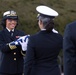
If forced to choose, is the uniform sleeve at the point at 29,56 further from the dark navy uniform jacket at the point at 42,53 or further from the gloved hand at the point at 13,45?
the gloved hand at the point at 13,45

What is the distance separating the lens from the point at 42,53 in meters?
5.57

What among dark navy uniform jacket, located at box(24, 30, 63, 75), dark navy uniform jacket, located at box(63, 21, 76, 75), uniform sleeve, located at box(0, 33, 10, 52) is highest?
dark navy uniform jacket, located at box(63, 21, 76, 75)

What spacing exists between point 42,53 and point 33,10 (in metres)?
12.8

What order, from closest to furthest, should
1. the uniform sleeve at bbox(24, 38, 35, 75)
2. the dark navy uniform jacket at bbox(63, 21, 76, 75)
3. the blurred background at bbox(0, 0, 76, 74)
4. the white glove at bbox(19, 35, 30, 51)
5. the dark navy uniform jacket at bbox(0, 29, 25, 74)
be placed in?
the dark navy uniform jacket at bbox(63, 21, 76, 75) < the uniform sleeve at bbox(24, 38, 35, 75) < the white glove at bbox(19, 35, 30, 51) < the dark navy uniform jacket at bbox(0, 29, 25, 74) < the blurred background at bbox(0, 0, 76, 74)

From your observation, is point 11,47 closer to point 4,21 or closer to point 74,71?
point 4,21

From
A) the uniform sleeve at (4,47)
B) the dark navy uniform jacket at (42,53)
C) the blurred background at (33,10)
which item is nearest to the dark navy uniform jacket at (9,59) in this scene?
the uniform sleeve at (4,47)

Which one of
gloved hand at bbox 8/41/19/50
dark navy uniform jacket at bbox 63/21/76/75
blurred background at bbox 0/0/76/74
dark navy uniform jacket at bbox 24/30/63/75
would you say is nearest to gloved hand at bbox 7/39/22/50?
gloved hand at bbox 8/41/19/50

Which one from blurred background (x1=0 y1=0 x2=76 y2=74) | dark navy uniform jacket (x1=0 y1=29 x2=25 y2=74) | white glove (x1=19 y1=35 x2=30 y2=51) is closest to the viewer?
white glove (x1=19 y1=35 x2=30 y2=51)

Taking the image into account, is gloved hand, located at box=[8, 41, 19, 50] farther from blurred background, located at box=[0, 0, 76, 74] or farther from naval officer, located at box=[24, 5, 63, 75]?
blurred background, located at box=[0, 0, 76, 74]

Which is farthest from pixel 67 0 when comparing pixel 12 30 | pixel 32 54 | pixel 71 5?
pixel 32 54

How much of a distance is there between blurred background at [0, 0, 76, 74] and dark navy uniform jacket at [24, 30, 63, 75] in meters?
10.4

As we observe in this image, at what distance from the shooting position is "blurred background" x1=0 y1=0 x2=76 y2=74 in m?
16.6

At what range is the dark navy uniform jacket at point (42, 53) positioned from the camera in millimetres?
5539

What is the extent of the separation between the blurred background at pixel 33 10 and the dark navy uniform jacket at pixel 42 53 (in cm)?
1037
